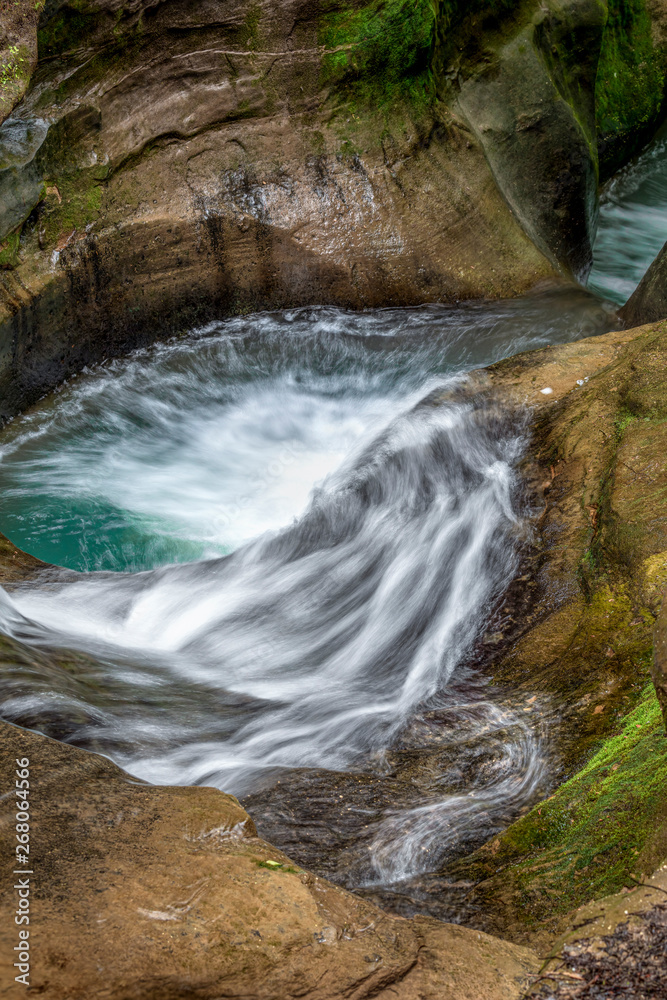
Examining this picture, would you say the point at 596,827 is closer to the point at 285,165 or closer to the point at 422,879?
the point at 422,879

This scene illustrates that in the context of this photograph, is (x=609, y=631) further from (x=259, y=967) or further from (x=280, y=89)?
(x=280, y=89)

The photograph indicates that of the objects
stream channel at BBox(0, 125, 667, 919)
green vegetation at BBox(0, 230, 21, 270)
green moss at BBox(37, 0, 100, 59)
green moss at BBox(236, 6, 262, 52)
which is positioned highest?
green moss at BBox(236, 6, 262, 52)

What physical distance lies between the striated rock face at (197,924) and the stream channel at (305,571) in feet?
1.71

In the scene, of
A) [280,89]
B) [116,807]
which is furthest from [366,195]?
[116,807]

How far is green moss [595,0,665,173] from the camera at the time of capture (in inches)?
339

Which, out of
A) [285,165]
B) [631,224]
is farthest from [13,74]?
[631,224]

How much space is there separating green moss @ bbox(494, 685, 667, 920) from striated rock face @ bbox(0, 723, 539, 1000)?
1.13 ft

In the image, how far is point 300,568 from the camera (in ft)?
15.9

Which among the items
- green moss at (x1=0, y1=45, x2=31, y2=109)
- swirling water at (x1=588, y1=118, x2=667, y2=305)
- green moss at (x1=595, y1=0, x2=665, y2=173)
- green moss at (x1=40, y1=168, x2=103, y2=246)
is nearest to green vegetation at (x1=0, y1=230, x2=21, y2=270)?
green moss at (x1=40, y1=168, x2=103, y2=246)

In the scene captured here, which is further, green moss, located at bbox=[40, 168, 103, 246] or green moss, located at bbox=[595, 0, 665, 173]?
green moss, located at bbox=[595, 0, 665, 173]

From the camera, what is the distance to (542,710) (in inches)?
131

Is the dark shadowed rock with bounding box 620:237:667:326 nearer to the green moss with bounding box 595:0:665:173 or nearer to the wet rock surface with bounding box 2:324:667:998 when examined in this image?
the wet rock surface with bounding box 2:324:667:998

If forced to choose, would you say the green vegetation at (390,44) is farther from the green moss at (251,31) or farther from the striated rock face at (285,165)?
the green moss at (251,31)

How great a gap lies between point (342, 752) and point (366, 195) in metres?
4.98
